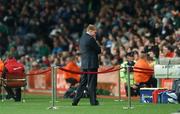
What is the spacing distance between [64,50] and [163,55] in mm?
10463

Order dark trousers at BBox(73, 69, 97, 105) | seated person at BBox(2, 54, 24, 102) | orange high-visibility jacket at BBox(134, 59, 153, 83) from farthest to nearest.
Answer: orange high-visibility jacket at BBox(134, 59, 153, 83), seated person at BBox(2, 54, 24, 102), dark trousers at BBox(73, 69, 97, 105)

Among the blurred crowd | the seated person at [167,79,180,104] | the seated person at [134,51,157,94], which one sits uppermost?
the blurred crowd

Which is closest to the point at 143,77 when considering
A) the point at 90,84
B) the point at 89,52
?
the point at 89,52

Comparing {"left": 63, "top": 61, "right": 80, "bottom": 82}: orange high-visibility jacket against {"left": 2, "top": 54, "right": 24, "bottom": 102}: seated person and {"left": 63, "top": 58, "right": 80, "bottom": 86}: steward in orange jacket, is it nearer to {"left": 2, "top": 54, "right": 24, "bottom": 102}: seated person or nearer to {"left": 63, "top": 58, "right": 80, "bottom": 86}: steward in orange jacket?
{"left": 63, "top": 58, "right": 80, "bottom": 86}: steward in orange jacket

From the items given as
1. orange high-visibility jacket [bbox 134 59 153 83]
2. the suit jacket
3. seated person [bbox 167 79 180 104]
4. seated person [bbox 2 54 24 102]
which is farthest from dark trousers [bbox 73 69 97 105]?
orange high-visibility jacket [bbox 134 59 153 83]

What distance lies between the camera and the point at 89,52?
73.4 feet

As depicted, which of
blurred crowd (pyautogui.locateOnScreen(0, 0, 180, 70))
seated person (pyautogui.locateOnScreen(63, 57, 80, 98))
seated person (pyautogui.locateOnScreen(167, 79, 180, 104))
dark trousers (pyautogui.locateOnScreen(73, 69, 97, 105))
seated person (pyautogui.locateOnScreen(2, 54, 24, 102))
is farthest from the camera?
blurred crowd (pyautogui.locateOnScreen(0, 0, 180, 70))

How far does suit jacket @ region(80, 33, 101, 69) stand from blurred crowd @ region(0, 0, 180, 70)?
5723mm

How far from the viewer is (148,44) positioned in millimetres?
30188

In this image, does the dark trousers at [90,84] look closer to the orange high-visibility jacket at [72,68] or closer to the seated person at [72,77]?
the seated person at [72,77]

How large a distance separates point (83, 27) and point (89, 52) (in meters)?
17.0

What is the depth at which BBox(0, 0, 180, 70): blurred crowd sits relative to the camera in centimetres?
3153

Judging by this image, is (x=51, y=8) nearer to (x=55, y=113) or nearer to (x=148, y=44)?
(x=148, y=44)

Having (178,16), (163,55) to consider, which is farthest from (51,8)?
(163,55)
